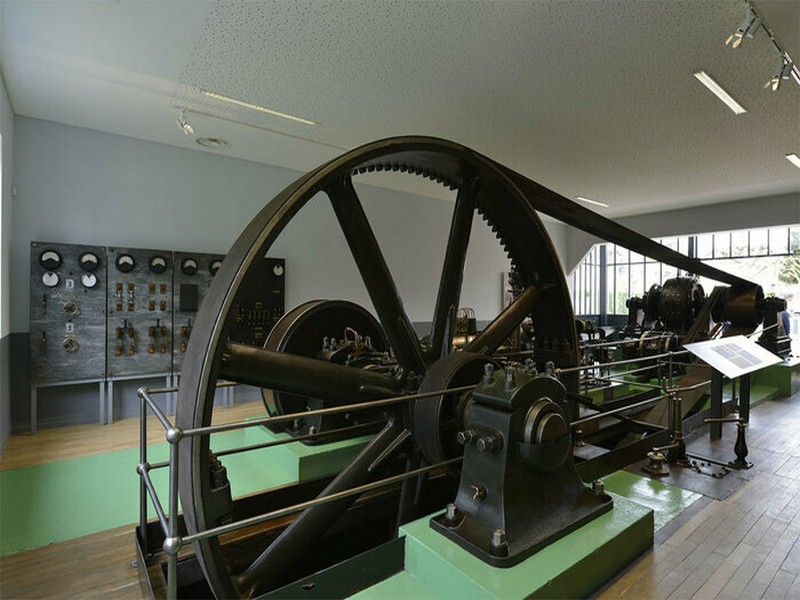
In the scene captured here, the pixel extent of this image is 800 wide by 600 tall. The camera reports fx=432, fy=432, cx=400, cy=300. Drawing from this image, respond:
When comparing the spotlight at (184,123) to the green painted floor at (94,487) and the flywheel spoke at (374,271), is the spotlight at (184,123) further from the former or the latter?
the flywheel spoke at (374,271)

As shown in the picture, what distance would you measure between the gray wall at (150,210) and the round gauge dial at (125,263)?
0.24 m

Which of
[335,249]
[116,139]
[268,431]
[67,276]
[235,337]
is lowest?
[268,431]

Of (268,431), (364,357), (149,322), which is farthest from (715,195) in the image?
(149,322)

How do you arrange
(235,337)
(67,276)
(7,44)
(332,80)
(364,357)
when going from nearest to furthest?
(364,357), (7,44), (332,80), (67,276), (235,337)

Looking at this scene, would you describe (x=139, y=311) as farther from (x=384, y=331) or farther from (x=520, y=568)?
(x=520, y=568)

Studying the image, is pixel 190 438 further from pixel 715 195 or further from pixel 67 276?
pixel 715 195

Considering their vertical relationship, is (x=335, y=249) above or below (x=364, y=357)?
above

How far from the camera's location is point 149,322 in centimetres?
445

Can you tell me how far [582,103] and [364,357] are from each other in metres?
3.01

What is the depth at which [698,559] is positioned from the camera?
144cm

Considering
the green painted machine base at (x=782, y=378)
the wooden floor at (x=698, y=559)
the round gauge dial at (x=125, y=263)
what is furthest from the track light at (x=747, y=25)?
the round gauge dial at (x=125, y=263)

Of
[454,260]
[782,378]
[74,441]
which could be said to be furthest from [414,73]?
[782,378]

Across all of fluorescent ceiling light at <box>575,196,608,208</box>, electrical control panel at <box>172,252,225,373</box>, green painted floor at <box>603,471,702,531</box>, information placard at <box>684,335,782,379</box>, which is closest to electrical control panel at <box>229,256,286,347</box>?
electrical control panel at <box>172,252,225,373</box>

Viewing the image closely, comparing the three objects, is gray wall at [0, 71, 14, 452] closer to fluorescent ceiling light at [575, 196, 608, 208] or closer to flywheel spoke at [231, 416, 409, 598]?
flywheel spoke at [231, 416, 409, 598]
